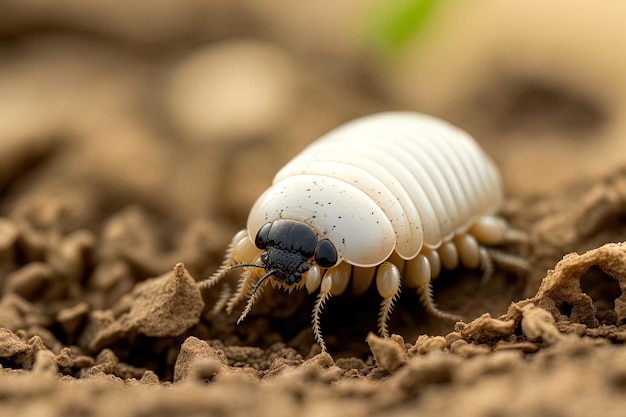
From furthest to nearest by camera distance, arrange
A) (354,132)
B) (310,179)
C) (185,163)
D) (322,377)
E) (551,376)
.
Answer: (185,163), (354,132), (310,179), (322,377), (551,376)

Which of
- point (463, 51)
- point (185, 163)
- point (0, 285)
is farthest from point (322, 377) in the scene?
point (463, 51)

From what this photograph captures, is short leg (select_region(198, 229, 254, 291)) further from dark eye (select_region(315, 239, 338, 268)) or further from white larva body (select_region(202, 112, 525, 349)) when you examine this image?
dark eye (select_region(315, 239, 338, 268))

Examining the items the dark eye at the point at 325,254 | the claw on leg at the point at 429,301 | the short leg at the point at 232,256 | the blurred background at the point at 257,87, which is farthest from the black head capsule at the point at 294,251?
the blurred background at the point at 257,87

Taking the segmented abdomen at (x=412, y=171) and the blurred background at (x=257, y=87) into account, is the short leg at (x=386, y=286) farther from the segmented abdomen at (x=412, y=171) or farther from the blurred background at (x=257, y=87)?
the blurred background at (x=257, y=87)

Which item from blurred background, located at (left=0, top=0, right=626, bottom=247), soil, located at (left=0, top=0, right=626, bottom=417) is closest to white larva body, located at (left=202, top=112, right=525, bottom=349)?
soil, located at (left=0, top=0, right=626, bottom=417)

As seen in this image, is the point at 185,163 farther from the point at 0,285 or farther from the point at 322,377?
the point at 322,377

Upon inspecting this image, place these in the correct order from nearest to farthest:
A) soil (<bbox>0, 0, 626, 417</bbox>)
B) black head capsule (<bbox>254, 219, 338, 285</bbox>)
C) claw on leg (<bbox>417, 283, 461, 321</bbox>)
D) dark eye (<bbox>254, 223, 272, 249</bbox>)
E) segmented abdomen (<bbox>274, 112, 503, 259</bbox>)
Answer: soil (<bbox>0, 0, 626, 417</bbox>), black head capsule (<bbox>254, 219, 338, 285</bbox>), dark eye (<bbox>254, 223, 272, 249</bbox>), segmented abdomen (<bbox>274, 112, 503, 259</bbox>), claw on leg (<bbox>417, 283, 461, 321</bbox>)
